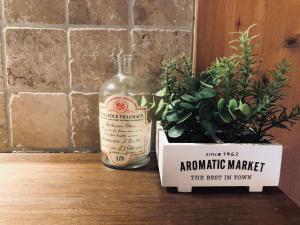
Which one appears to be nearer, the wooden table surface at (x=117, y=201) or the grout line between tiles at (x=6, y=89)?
the wooden table surface at (x=117, y=201)

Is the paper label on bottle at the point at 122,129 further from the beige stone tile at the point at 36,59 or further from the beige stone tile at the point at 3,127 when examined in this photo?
the beige stone tile at the point at 3,127

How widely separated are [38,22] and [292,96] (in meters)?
0.64

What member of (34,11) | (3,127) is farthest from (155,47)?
(3,127)

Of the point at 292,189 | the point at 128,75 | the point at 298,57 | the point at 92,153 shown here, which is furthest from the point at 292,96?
the point at 92,153

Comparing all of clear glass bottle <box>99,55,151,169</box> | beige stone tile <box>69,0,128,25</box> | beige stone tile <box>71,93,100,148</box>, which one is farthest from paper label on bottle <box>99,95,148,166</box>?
beige stone tile <box>69,0,128,25</box>

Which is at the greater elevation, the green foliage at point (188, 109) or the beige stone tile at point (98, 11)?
the beige stone tile at point (98, 11)

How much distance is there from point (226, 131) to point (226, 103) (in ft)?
0.19

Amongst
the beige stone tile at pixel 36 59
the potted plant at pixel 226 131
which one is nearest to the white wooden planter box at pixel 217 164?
the potted plant at pixel 226 131

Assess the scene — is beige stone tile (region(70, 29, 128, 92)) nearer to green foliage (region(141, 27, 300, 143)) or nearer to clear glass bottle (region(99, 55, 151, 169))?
clear glass bottle (region(99, 55, 151, 169))

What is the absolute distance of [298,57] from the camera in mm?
745

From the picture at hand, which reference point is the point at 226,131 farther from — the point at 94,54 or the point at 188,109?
the point at 94,54

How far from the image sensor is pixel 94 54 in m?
0.76

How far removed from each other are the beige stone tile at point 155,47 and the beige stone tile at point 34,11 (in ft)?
0.61

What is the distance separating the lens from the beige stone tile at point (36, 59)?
2.44 ft
